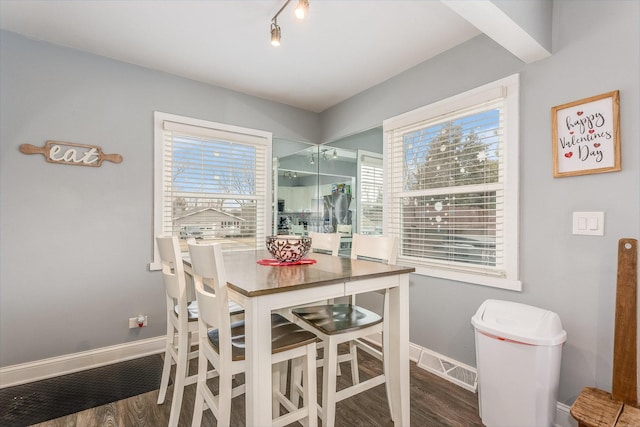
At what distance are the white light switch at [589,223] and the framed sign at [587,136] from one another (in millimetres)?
225

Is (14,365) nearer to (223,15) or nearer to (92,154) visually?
(92,154)

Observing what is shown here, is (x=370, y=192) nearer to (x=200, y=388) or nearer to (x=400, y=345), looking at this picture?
(x=400, y=345)

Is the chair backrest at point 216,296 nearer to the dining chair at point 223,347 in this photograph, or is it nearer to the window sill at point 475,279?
the dining chair at point 223,347

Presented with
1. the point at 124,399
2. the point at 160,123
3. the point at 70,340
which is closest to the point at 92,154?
the point at 160,123

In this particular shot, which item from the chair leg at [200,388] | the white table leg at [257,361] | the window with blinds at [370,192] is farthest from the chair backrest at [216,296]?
the window with blinds at [370,192]

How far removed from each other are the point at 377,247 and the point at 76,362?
8.00 feet

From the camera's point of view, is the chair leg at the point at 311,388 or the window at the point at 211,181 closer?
the chair leg at the point at 311,388

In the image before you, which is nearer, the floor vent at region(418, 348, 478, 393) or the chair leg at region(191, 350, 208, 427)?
the chair leg at region(191, 350, 208, 427)

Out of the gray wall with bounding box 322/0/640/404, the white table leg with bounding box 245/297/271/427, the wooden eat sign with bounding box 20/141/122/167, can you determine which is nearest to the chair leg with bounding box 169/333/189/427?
the white table leg with bounding box 245/297/271/427

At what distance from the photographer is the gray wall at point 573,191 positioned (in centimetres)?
157

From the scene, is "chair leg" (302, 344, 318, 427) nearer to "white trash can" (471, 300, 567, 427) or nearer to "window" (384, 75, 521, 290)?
"white trash can" (471, 300, 567, 427)

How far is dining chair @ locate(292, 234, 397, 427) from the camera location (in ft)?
4.93

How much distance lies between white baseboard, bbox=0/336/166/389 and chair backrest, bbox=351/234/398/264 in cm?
194

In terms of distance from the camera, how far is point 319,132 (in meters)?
3.83
